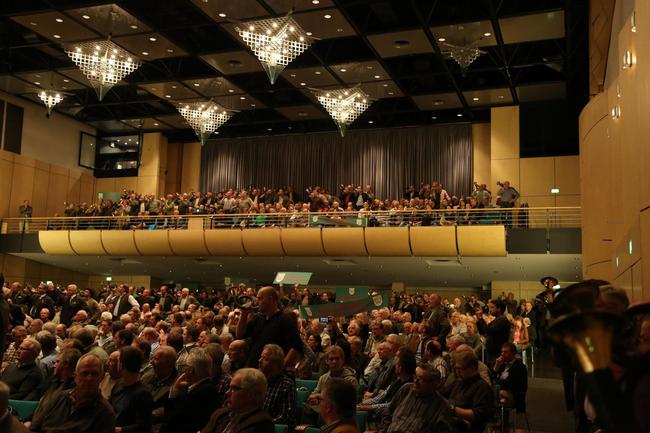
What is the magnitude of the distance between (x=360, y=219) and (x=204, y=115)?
5.65 m

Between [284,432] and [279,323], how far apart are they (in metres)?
0.99

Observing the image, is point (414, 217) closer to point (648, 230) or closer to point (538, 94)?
point (538, 94)

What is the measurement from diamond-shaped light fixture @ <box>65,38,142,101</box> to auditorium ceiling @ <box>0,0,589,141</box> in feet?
2.08

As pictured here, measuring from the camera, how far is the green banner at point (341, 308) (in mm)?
10406

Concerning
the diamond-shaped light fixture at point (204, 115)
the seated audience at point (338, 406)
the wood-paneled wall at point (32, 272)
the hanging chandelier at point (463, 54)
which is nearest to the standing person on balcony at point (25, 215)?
the wood-paneled wall at point (32, 272)

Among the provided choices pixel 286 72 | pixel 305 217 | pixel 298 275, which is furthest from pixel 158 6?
pixel 298 275

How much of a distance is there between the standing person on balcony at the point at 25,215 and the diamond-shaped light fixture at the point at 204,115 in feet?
23.6

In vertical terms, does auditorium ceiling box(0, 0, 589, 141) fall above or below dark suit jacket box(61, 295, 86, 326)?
above

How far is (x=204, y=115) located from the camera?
768 inches

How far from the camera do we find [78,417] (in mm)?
4191

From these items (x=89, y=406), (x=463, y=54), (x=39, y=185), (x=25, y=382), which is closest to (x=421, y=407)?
(x=89, y=406)

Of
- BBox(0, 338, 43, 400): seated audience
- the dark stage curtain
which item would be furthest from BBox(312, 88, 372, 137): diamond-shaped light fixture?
BBox(0, 338, 43, 400): seated audience

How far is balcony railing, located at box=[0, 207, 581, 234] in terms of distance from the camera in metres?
17.7

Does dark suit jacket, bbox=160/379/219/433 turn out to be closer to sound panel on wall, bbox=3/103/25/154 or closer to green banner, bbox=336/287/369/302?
green banner, bbox=336/287/369/302
